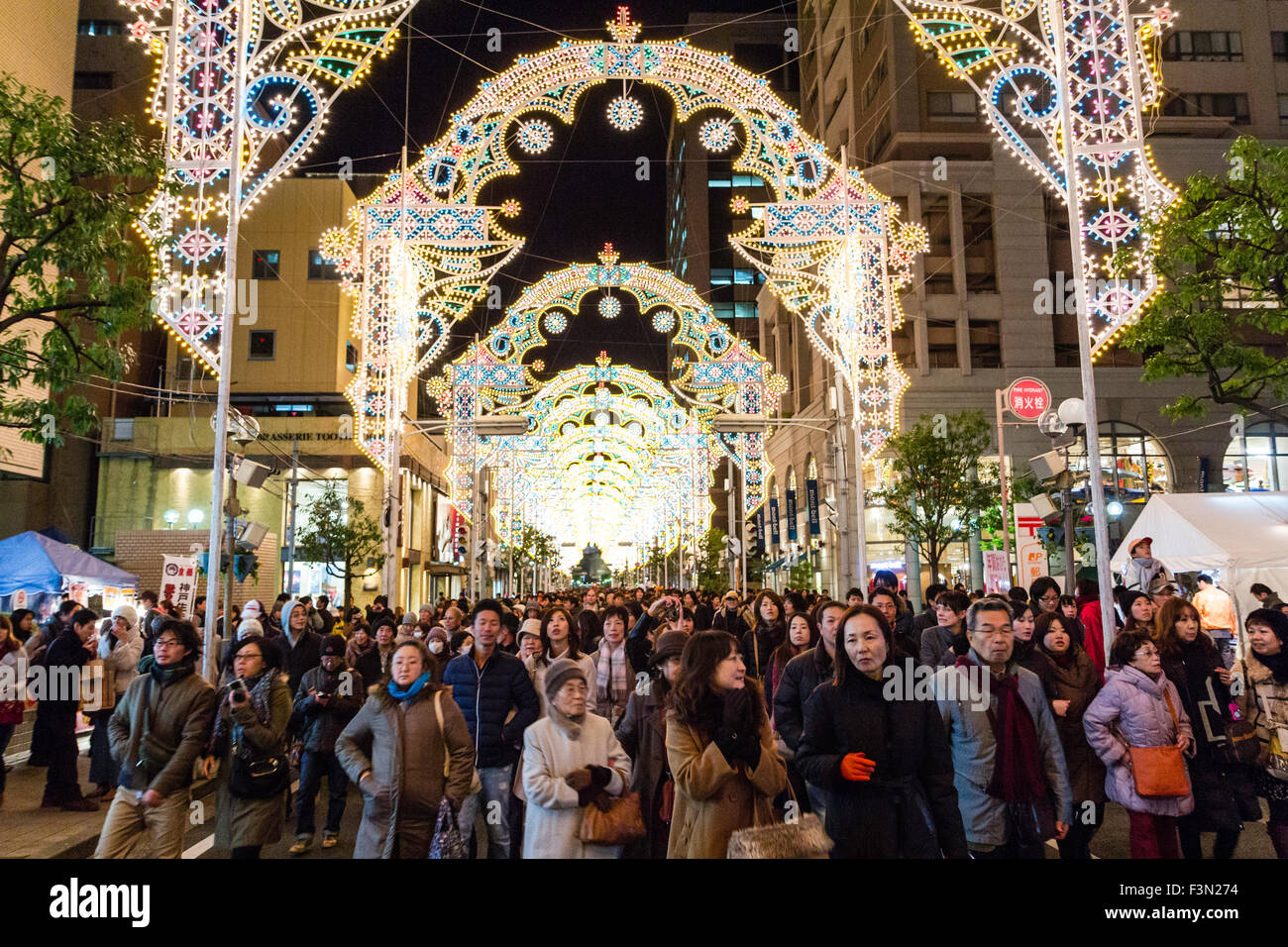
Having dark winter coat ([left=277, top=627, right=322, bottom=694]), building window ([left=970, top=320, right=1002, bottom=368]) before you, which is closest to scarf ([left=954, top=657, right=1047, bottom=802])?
dark winter coat ([left=277, top=627, right=322, bottom=694])

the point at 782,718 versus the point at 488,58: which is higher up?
the point at 488,58

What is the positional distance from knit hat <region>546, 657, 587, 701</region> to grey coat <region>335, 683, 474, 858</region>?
107 centimetres

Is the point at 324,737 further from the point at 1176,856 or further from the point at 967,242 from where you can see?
the point at 967,242

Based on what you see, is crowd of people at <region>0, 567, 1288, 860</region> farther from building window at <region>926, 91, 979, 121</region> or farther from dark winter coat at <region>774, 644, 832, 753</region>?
building window at <region>926, 91, 979, 121</region>

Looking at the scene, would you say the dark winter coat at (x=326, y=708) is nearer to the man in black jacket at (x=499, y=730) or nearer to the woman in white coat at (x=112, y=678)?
the man in black jacket at (x=499, y=730)

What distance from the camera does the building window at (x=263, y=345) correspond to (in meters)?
45.2

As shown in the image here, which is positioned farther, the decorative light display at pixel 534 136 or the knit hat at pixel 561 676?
the decorative light display at pixel 534 136

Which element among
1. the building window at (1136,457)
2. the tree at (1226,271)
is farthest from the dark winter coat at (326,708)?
the building window at (1136,457)

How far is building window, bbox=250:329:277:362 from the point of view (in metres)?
45.2

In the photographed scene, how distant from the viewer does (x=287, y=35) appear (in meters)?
11.3

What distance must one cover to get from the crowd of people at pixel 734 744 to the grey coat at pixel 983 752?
0.01 metres

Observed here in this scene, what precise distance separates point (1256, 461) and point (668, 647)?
42.8 meters
